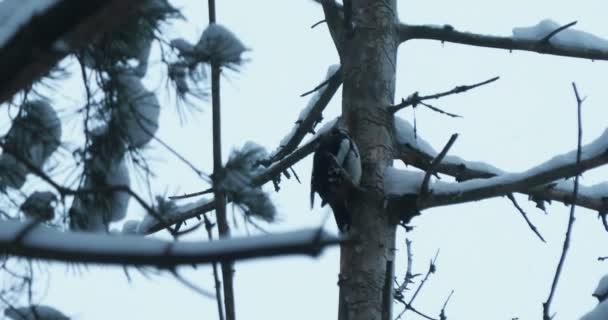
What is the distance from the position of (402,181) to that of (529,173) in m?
0.52

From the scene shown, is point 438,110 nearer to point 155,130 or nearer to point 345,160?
point 345,160

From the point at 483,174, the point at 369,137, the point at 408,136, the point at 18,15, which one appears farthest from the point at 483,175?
the point at 18,15

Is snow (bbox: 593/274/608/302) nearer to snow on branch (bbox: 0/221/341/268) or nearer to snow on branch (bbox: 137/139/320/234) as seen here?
snow on branch (bbox: 0/221/341/268)

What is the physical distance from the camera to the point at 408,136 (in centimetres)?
447

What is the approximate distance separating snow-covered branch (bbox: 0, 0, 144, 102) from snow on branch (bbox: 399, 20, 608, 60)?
313 centimetres

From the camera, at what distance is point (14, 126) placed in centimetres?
282

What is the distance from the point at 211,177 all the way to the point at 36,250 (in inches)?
39.5

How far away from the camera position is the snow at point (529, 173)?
378cm

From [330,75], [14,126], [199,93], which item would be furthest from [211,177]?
[330,75]

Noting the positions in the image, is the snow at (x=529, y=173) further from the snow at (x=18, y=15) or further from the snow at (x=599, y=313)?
the snow at (x=18, y=15)

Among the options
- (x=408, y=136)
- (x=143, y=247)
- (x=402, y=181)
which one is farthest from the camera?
(x=408, y=136)

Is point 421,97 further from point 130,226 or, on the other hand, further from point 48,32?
point 48,32

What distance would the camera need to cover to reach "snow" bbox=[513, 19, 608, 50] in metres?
4.84

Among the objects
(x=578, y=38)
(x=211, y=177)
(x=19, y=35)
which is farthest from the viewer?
(x=578, y=38)
